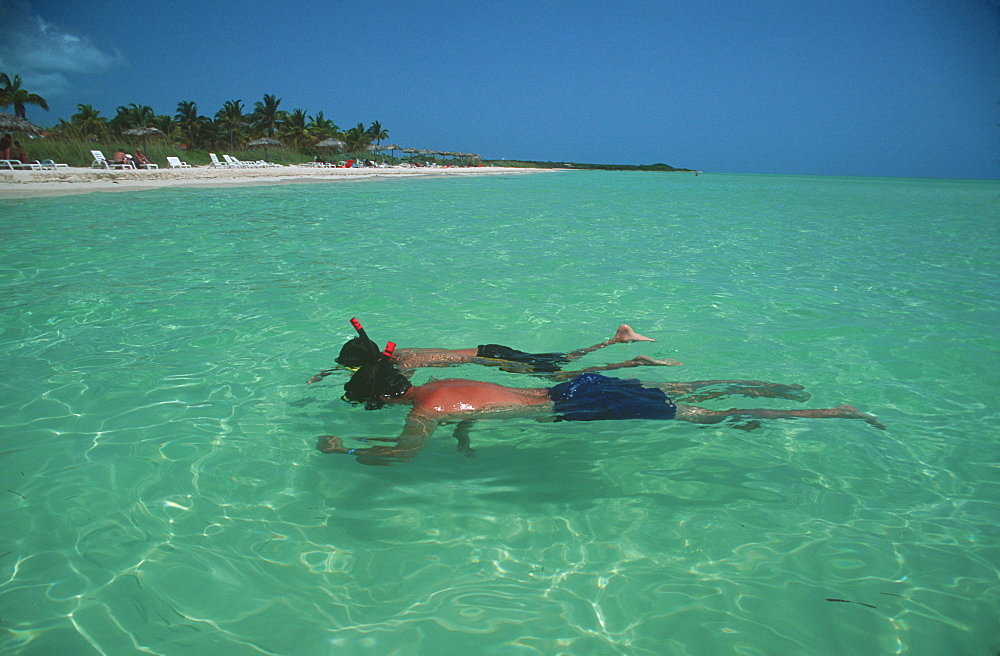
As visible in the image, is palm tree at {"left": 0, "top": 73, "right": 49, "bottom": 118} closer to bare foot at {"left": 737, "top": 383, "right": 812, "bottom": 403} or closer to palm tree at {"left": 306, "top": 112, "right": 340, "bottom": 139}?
palm tree at {"left": 306, "top": 112, "right": 340, "bottom": 139}

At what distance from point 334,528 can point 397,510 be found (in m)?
0.32

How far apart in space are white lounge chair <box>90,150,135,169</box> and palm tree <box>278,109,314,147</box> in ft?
108

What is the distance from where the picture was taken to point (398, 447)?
9.87 ft

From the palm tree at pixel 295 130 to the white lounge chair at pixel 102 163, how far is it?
108ft

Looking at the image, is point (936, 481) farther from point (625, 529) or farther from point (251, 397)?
point (251, 397)

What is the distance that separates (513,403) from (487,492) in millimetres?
705

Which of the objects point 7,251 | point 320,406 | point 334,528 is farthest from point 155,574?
point 7,251

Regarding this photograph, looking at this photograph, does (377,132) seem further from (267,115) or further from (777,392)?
(777,392)

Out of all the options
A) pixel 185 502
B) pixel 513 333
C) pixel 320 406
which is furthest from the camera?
pixel 513 333

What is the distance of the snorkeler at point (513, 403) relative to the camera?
3.28 metres

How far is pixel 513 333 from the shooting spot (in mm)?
5672

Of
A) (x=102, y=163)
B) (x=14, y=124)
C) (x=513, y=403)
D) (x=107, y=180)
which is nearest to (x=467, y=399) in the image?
(x=513, y=403)

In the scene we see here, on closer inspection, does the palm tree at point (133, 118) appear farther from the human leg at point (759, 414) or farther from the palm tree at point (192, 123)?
the human leg at point (759, 414)

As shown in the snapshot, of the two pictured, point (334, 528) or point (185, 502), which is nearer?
point (334, 528)
